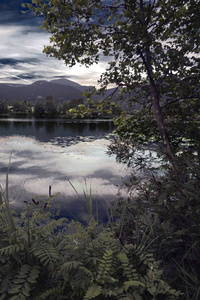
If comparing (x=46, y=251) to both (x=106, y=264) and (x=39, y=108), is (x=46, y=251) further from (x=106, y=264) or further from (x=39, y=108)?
(x=39, y=108)

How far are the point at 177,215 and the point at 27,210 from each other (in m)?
2.02

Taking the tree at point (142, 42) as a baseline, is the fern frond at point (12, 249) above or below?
below

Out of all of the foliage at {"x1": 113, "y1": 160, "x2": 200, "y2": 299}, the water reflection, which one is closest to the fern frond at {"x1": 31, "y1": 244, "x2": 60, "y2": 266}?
the foliage at {"x1": 113, "y1": 160, "x2": 200, "y2": 299}

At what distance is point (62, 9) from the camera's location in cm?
521

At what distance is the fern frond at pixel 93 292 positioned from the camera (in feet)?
5.58

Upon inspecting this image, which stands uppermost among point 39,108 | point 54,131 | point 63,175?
point 39,108

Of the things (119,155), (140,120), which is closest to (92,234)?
(119,155)

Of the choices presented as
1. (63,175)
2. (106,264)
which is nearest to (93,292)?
(106,264)

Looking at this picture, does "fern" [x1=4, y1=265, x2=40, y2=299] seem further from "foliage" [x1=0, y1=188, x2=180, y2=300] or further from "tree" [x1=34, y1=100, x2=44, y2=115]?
"tree" [x1=34, y1=100, x2=44, y2=115]

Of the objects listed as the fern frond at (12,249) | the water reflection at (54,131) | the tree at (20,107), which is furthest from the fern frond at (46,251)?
the tree at (20,107)

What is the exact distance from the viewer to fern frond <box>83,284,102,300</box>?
170cm

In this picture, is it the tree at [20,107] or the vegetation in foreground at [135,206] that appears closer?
the vegetation in foreground at [135,206]

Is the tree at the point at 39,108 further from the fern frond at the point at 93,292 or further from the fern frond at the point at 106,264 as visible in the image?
the fern frond at the point at 93,292

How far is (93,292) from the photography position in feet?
5.75
